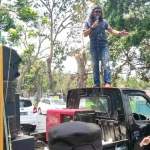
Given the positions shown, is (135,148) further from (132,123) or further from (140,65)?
(140,65)

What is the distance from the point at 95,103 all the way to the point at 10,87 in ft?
9.16

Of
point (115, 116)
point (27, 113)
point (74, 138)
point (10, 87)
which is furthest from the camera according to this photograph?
point (27, 113)

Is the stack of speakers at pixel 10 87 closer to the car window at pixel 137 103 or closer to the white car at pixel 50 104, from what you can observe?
the car window at pixel 137 103

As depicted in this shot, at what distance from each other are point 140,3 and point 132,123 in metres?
8.45

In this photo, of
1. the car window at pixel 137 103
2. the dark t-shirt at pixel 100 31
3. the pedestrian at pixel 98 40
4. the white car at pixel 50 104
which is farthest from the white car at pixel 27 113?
the white car at pixel 50 104

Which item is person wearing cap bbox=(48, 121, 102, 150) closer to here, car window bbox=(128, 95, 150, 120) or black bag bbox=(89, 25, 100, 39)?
car window bbox=(128, 95, 150, 120)

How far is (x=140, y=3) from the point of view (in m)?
11.7

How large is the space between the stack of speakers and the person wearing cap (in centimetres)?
82

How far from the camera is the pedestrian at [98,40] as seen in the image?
5.44 meters

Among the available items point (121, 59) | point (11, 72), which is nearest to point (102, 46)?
point (11, 72)

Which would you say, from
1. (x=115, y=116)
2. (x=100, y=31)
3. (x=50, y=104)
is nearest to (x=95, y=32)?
(x=100, y=31)

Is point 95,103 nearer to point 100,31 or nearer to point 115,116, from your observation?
point 115,116

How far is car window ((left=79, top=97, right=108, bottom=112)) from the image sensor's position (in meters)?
4.59

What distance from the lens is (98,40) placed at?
18.4ft
